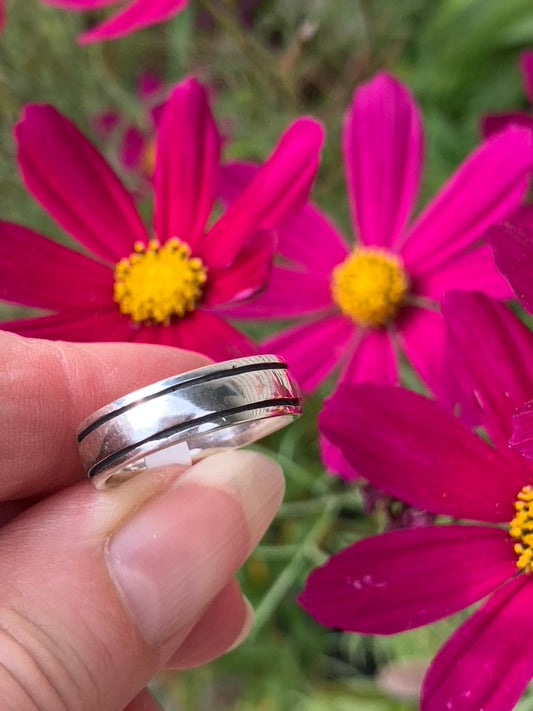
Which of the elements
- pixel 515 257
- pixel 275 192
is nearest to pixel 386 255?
pixel 275 192

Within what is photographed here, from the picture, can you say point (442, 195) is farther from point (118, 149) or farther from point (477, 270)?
point (118, 149)

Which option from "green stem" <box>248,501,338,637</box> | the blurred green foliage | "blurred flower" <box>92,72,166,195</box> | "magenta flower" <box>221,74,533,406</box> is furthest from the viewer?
"blurred flower" <box>92,72,166,195</box>

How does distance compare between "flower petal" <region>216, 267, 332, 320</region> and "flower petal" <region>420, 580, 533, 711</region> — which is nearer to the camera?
"flower petal" <region>420, 580, 533, 711</region>

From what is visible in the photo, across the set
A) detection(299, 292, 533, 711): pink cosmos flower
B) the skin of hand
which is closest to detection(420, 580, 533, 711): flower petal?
detection(299, 292, 533, 711): pink cosmos flower

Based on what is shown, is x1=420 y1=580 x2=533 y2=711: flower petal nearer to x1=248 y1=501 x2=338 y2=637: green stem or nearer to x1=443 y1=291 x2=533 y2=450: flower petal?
x1=443 y1=291 x2=533 y2=450: flower petal

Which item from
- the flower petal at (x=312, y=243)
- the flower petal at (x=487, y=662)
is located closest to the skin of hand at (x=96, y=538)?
the flower petal at (x=487, y=662)

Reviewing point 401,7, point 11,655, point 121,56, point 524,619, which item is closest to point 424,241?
point 524,619
